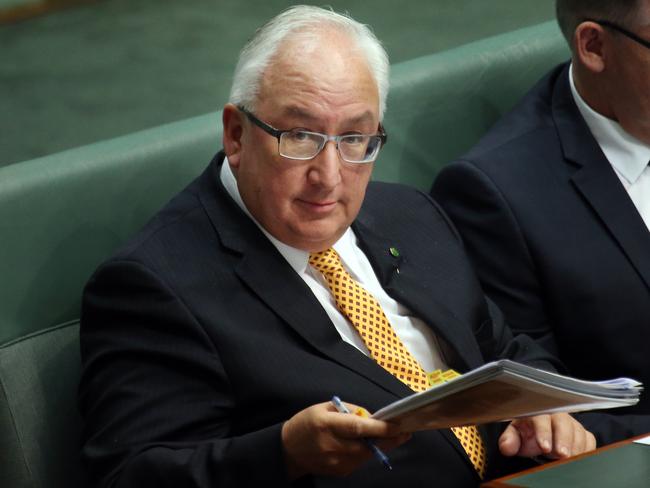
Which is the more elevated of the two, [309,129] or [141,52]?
[309,129]

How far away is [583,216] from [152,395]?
1114mm

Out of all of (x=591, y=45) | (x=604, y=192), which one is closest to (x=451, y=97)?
(x=591, y=45)

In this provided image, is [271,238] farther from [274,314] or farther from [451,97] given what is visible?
[451,97]

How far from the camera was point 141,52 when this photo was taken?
4.78 meters

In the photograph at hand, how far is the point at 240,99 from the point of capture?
87.5 inches

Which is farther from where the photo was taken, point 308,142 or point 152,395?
point 308,142

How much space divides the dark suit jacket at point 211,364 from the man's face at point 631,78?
30.0 inches

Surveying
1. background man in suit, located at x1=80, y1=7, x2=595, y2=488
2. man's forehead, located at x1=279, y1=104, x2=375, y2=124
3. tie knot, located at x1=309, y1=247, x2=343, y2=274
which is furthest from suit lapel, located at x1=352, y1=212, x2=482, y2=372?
man's forehead, located at x1=279, y1=104, x2=375, y2=124

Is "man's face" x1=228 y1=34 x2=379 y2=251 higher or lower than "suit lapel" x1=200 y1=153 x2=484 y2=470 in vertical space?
higher

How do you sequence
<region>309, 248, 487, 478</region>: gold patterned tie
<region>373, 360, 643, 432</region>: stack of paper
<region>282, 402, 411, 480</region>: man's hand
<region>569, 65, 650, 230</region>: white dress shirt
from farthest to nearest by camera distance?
<region>569, 65, 650, 230</region>: white dress shirt → <region>309, 248, 487, 478</region>: gold patterned tie → <region>282, 402, 411, 480</region>: man's hand → <region>373, 360, 643, 432</region>: stack of paper

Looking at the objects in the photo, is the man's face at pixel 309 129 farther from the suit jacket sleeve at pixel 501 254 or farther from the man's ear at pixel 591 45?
the man's ear at pixel 591 45

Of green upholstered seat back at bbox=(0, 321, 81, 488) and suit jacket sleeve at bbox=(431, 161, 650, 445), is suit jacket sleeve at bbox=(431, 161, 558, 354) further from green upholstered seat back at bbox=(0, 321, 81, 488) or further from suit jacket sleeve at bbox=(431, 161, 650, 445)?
green upholstered seat back at bbox=(0, 321, 81, 488)

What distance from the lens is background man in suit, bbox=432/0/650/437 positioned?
2.65 metres

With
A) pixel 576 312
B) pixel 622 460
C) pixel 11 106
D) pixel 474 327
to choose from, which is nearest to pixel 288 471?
pixel 622 460
